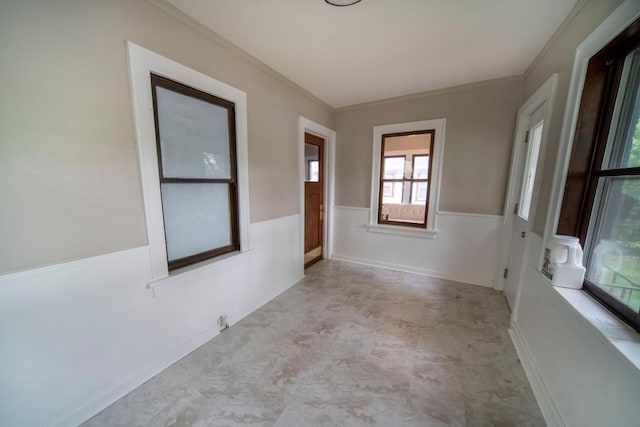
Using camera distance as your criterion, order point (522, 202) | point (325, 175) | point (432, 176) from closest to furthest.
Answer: point (522, 202), point (432, 176), point (325, 175)

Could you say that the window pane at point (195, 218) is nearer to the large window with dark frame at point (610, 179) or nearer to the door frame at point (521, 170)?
the large window with dark frame at point (610, 179)

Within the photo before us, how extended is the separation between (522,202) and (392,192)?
1.56 meters

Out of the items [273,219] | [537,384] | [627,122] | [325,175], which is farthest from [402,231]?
[627,122]

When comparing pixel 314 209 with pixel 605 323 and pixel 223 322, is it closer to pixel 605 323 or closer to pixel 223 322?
pixel 223 322

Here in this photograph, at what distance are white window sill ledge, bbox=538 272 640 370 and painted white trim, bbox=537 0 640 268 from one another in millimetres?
445

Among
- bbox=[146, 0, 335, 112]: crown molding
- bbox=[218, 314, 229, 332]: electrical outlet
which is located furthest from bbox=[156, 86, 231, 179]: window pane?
bbox=[218, 314, 229, 332]: electrical outlet

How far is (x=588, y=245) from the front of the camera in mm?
1359

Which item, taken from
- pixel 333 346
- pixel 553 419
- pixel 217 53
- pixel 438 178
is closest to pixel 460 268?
pixel 438 178

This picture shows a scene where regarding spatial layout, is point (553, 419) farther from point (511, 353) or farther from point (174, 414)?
point (174, 414)

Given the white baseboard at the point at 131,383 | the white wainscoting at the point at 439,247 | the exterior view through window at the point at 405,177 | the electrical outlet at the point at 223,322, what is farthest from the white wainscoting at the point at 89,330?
the exterior view through window at the point at 405,177

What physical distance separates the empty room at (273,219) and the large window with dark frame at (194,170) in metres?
0.02

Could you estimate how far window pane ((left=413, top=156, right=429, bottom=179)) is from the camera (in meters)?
3.21

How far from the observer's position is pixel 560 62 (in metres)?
1.68

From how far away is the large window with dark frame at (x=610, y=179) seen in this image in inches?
42.6
